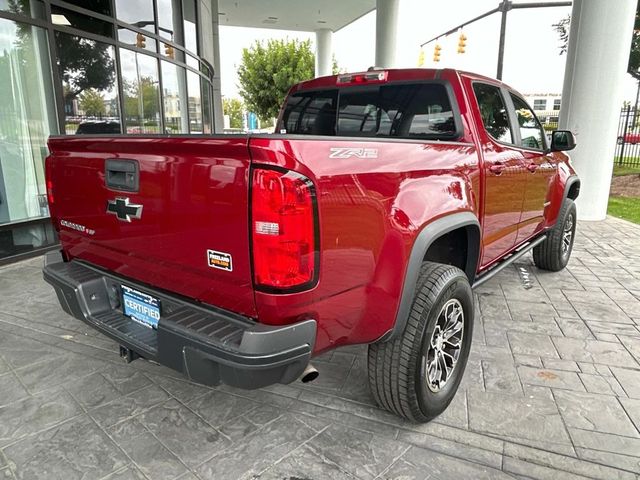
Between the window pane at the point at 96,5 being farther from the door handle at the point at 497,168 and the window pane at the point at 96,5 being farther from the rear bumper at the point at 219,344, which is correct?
the door handle at the point at 497,168

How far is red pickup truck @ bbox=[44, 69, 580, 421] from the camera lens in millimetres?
1781

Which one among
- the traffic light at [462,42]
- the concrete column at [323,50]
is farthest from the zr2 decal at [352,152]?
the concrete column at [323,50]

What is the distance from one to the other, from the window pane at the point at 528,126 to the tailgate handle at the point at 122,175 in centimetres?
320

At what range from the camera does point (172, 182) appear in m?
2.01

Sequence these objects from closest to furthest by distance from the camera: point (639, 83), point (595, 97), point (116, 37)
→ 1. point (116, 37)
2. point (595, 97)
3. point (639, 83)

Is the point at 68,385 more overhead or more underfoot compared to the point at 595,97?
more underfoot

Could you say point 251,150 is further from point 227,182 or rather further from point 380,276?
point 380,276

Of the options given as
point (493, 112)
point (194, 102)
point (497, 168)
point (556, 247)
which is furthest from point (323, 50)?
point (497, 168)

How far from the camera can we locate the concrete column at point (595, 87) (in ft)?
26.2

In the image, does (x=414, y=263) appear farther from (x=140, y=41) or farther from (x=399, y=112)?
(x=140, y=41)

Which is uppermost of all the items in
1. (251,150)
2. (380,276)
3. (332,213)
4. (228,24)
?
(228,24)

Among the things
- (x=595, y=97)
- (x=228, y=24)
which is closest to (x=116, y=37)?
(x=595, y=97)

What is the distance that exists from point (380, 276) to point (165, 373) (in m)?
1.83

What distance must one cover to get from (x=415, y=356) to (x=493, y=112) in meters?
2.13
